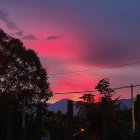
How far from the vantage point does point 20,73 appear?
40.2 m

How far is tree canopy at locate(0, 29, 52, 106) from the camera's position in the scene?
3947 centimetres

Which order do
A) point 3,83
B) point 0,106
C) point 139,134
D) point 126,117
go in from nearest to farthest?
1. point 139,134
2. point 0,106
3. point 3,83
4. point 126,117

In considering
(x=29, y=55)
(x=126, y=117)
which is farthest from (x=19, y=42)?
(x=126, y=117)

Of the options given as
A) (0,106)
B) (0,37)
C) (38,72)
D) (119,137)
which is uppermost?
(0,37)

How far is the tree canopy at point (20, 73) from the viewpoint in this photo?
129ft

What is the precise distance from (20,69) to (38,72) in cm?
160

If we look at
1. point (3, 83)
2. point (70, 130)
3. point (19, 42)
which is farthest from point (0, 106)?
point (70, 130)

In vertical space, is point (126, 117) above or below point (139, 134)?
above

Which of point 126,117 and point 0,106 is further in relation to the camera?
point 126,117

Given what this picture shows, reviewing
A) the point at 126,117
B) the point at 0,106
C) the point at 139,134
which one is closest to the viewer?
the point at 139,134

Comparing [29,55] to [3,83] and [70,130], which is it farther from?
[70,130]

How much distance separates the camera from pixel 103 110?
8.30 meters

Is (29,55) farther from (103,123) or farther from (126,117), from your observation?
(103,123)

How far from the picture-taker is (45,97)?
135 feet
